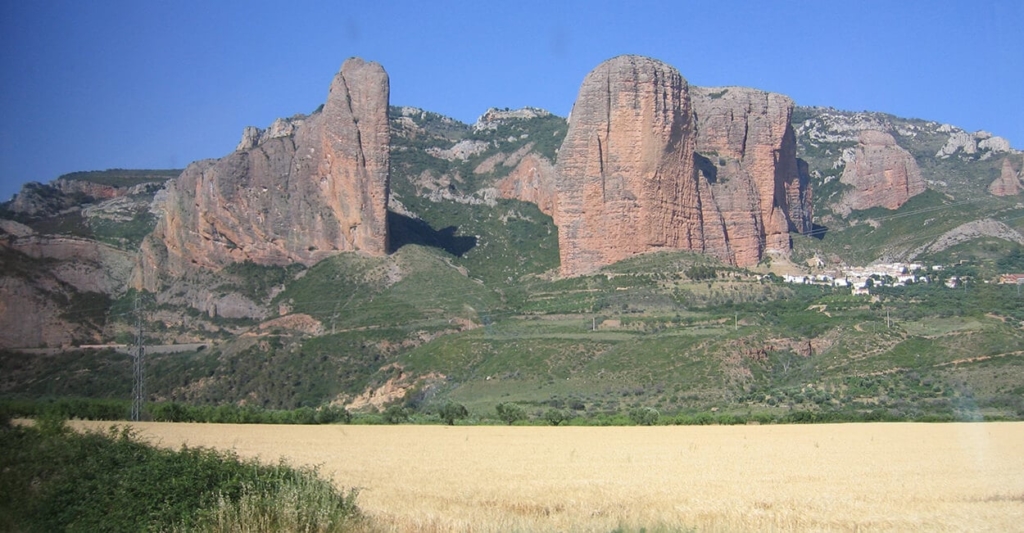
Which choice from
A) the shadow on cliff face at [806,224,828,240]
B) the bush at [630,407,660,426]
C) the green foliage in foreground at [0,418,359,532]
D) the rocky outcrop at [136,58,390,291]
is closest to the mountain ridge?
the shadow on cliff face at [806,224,828,240]

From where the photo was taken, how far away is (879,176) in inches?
5310

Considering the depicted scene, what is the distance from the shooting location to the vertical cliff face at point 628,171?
97.7 m

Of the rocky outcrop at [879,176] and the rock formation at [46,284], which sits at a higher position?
the rocky outcrop at [879,176]

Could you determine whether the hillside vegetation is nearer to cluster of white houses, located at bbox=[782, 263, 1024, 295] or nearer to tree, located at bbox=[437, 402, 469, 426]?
cluster of white houses, located at bbox=[782, 263, 1024, 295]

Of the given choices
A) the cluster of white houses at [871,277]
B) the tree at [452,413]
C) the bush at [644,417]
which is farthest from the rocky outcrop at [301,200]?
the bush at [644,417]

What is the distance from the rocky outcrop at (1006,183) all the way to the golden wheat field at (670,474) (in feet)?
312

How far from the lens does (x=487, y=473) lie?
29344 millimetres

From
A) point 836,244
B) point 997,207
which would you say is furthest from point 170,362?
point 997,207

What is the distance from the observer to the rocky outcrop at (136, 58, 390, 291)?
100 m

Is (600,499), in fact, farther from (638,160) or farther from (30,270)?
(638,160)

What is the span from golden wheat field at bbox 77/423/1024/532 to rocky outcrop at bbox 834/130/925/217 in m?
92.0

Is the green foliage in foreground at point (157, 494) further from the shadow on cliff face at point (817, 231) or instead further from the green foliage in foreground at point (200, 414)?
the shadow on cliff face at point (817, 231)

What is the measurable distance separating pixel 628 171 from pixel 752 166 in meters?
24.8

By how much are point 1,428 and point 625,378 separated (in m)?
46.6
